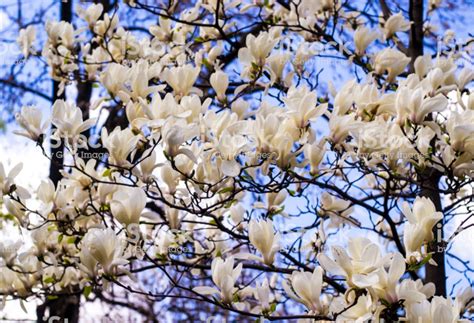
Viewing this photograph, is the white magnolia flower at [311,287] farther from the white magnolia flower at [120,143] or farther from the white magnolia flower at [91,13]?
the white magnolia flower at [91,13]

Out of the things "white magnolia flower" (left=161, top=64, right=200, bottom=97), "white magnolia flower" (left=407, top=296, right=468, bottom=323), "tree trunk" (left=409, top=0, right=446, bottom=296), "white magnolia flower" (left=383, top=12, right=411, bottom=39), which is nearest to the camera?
"white magnolia flower" (left=407, top=296, right=468, bottom=323)

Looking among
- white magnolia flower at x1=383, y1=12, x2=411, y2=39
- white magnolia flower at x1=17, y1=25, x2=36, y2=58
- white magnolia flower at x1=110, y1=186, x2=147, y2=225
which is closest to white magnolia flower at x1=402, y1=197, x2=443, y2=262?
white magnolia flower at x1=110, y1=186, x2=147, y2=225

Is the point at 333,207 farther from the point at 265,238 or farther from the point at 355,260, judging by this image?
the point at 355,260

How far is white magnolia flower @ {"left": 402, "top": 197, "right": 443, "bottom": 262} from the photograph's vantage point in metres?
1.46

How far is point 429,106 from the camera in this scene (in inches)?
62.4

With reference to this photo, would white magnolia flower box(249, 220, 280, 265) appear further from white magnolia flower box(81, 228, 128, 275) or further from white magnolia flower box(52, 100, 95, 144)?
white magnolia flower box(52, 100, 95, 144)

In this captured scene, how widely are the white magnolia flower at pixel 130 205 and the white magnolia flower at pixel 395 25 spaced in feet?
4.55

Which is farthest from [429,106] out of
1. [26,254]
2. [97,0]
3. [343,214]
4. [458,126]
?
[97,0]

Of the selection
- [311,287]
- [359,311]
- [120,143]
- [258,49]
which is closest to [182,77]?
[258,49]

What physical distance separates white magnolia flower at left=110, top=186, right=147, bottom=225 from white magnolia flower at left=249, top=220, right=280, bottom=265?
0.82ft

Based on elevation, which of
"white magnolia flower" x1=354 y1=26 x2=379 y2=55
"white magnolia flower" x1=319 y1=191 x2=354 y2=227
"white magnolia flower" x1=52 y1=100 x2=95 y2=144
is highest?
"white magnolia flower" x1=354 y1=26 x2=379 y2=55

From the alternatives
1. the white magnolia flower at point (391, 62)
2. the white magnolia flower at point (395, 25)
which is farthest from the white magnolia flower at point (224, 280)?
the white magnolia flower at point (395, 25)

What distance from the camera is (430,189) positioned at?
1.61m

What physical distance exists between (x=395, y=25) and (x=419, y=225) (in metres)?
1.29
